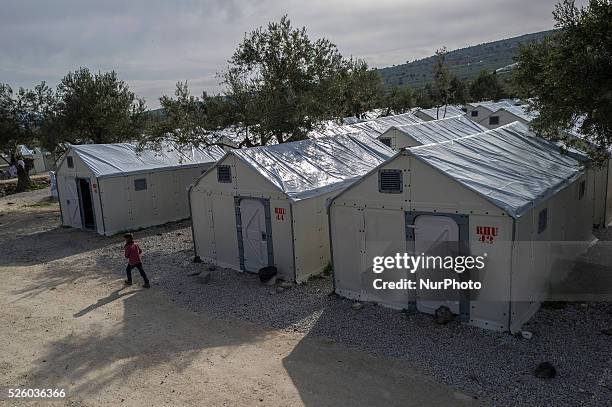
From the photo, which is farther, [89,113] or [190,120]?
[89,113]

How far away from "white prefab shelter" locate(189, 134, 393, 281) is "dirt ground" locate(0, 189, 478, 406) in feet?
7.78

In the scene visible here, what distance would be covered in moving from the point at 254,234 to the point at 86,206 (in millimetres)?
10127

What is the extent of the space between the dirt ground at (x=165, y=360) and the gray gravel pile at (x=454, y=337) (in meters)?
0.38

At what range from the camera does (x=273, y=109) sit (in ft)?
60.5

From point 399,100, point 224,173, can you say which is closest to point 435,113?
point 399,100

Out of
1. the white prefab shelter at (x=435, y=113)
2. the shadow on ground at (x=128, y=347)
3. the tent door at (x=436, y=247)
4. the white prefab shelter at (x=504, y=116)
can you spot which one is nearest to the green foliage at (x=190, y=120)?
the shadow on ground at (x=128, y=347)

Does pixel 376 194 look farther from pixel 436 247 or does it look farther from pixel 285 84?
pixel 285 84

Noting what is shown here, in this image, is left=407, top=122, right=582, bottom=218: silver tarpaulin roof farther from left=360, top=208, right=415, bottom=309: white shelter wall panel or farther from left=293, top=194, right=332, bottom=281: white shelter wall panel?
left=293, top=194, right=332, bottom=281: white shelter wall panel

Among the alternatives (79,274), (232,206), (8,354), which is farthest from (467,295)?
(79,274)

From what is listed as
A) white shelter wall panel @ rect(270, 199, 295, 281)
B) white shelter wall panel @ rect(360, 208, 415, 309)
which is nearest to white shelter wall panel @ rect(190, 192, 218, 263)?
white shelter wall panel @ rect(270, 199, 295, 281)

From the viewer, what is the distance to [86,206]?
19.2m

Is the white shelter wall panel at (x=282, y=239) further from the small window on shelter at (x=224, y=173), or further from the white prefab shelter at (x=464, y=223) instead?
the small window on shelter at (x=224, y=173)

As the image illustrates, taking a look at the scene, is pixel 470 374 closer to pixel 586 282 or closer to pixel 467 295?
pixel 467 295

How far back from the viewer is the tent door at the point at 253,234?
1208 centimetres
